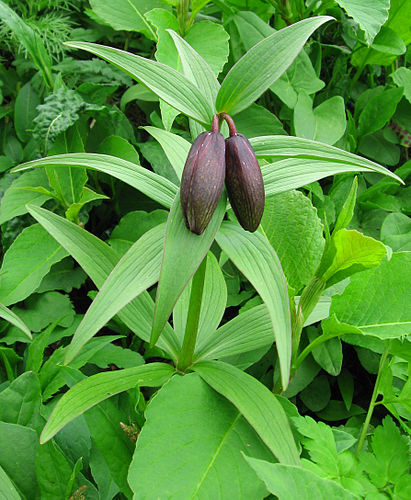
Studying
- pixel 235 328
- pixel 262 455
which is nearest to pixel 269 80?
pixel 235 328

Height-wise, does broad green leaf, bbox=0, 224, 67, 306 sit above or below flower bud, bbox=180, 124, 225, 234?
below

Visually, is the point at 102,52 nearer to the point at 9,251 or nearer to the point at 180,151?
the point at 180,151

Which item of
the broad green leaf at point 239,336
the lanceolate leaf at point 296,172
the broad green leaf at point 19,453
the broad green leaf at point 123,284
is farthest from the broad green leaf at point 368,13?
the broad green leaf at point 19,453

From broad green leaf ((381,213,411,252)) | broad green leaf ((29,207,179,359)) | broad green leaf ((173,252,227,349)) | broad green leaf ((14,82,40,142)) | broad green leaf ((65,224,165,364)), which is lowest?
broad green leaf ((173,252,227,349))

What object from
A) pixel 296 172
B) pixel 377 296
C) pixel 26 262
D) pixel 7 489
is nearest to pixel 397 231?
pixel 377 296

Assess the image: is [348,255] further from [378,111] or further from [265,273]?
[378,111]

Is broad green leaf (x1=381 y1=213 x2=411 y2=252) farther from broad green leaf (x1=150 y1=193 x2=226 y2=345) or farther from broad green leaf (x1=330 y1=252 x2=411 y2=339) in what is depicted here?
broad green leaf (x1=150 y1=193 x2=226 y2=345)

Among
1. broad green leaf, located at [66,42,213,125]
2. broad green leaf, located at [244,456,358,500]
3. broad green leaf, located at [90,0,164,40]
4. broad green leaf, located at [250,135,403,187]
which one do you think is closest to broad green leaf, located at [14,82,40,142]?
broad green leaf, located at [90,0,164,40]

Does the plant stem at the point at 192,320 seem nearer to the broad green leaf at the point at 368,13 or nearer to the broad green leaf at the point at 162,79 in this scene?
the broad green leaf at the point at 162,79
